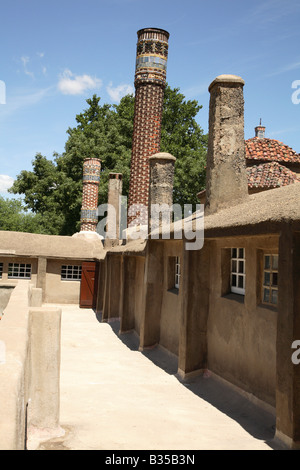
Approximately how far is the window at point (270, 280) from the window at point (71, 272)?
17.6 meters

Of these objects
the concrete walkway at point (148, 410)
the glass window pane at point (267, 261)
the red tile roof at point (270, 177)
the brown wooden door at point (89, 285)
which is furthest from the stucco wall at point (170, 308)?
the brown wooden door at point (89, 285)

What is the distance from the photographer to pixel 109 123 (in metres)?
36.7

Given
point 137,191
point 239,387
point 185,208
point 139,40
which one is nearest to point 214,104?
point 239,387

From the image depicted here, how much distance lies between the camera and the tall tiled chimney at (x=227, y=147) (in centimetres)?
973

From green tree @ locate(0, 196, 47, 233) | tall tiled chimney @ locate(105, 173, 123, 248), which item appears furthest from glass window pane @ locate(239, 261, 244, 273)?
green tree @ locate(0, 196, 47, 233)

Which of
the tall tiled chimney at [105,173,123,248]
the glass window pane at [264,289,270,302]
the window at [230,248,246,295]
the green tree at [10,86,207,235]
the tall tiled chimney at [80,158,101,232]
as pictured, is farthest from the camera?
the green tree at [10,86,207,235]

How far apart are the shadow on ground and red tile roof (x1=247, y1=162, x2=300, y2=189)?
8435 mm

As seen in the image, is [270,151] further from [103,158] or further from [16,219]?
[16,219]

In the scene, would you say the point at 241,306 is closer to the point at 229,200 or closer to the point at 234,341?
the point at 234,341

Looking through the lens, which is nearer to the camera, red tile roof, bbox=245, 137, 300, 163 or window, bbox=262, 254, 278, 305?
window, bbox=262, 254, 278, 305

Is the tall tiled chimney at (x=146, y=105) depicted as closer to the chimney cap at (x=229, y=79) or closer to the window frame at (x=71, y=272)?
the window frame at (x=71, y=272)

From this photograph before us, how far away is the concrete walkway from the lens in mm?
5617

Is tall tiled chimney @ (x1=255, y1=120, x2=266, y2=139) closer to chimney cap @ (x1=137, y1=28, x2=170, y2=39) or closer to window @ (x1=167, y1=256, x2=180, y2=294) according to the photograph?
chimney cap @ (x1=137, y1=28, x2=170, y2=39)

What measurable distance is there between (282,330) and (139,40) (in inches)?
597
